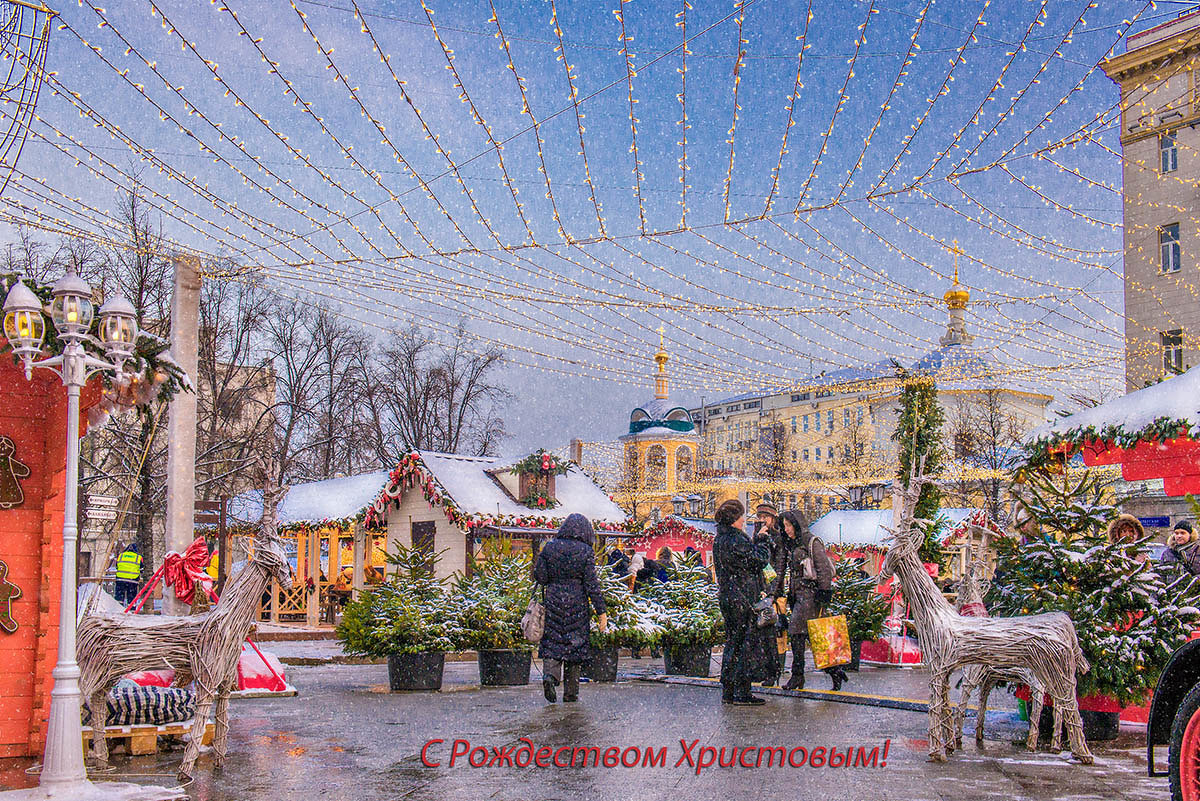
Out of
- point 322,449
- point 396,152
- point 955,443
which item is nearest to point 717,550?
point 396,152

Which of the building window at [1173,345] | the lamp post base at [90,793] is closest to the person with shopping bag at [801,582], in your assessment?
the lamp post base at [90,793]

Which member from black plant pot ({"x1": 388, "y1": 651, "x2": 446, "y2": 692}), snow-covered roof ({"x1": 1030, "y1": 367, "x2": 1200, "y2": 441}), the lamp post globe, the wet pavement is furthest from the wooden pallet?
snow-covered roof ({"x1": 1030, "y1": 367, "x2": 1200, "y2": 441})

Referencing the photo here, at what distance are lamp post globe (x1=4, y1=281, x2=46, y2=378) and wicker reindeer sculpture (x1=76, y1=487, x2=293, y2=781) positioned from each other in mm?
1787

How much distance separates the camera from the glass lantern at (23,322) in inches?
263

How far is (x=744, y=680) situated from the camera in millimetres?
10461

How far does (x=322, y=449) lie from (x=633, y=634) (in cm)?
3074

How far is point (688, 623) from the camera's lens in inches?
537

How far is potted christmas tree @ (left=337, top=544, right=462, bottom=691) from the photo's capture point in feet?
39.2

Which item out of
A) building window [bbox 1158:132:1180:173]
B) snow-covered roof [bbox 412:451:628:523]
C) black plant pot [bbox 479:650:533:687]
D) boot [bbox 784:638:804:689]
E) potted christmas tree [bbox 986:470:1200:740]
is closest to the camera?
potted christmas tree [bbox 986:470:1200:740]

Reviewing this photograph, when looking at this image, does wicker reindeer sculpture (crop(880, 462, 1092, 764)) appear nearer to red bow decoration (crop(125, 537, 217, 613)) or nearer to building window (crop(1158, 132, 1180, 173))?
red bow decoration (crop(125, 537, 217, 613))

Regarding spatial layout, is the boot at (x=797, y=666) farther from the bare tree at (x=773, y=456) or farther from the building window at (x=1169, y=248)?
the bare tree at (x=773, y=456)

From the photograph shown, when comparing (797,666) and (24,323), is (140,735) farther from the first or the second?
(797,666)

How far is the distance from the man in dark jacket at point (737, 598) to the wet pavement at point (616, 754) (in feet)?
1.12

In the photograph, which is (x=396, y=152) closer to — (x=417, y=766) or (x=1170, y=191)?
(x=417, y=766)
